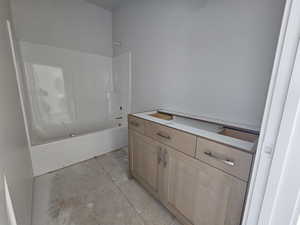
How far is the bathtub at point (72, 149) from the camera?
183 centimetres

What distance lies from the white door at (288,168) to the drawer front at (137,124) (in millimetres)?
1098

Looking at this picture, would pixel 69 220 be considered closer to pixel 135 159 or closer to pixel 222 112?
pixel 135 159

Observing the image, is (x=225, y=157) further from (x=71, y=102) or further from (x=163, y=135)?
(x=71, y=102)

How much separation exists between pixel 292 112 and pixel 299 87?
9 cm

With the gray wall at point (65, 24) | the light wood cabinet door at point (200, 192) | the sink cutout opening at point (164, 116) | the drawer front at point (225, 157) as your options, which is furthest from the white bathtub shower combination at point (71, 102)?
the drawer front at point (225, 157)

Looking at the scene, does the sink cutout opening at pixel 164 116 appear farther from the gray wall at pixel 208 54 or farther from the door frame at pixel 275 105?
the door frame at pixel 275 105

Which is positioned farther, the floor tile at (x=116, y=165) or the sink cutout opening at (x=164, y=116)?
the floor tile at (x=116, y=165)

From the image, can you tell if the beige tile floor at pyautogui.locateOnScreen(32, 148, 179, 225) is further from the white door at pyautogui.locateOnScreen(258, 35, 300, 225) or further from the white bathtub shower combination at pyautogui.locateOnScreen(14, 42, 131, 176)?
the white door at pyautogui.locateOnScreen(258, 35, 300, 225)

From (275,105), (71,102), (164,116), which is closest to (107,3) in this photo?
(71,102)

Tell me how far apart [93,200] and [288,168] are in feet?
5.62

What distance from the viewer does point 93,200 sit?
1504 millimetres

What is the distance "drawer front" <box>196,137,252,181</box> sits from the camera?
0.77 meters

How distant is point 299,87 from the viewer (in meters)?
0.45

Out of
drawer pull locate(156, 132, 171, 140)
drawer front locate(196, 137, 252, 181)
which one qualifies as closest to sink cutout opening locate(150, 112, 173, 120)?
drawer pull locate(156, 132, 171, 140)
